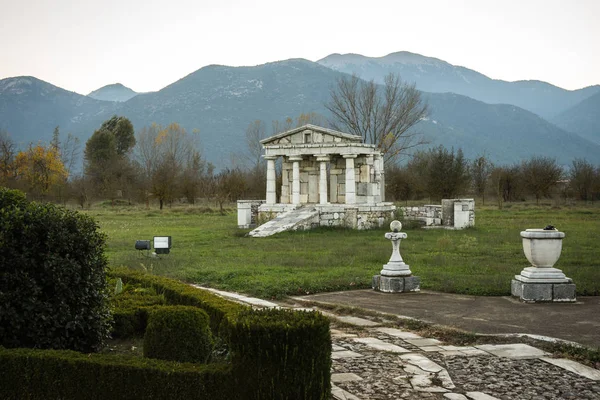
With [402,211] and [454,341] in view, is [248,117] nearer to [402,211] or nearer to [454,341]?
[402,211]

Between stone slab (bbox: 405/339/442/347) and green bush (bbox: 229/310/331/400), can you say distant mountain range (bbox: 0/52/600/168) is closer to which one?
stone slab (bbox: 405/339/442/347)

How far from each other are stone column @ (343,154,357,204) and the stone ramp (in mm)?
2082

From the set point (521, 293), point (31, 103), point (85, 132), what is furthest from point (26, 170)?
point (31, 103)

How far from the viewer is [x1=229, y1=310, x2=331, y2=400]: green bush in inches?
204

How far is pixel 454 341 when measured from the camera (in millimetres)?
8141

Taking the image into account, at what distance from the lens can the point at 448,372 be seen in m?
6.69

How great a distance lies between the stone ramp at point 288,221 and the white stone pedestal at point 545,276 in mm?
15292

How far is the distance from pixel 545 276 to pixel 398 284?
2.77 metres

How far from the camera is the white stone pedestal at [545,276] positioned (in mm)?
10789

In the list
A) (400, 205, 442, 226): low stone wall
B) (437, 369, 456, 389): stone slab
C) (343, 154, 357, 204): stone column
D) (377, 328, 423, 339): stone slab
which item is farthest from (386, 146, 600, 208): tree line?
(437, 369, 456, 389): stone slab

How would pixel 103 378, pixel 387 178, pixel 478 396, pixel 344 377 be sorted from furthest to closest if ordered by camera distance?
pixel 387 178
pixel 344 377
pixel 478 396
pixel 103 378

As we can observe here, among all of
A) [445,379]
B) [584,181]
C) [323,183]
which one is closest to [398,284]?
[445,379]

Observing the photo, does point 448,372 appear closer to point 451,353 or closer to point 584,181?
point 451,353

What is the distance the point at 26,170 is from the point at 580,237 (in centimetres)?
4442
